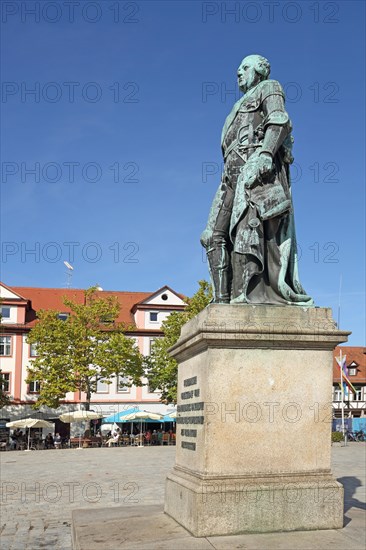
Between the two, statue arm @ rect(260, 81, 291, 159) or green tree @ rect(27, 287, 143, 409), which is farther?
green tree @ rect(27, 287, 143, 409)

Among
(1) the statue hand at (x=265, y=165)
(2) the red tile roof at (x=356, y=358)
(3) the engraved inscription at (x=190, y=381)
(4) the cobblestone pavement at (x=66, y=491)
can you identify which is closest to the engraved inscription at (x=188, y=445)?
(3) the engraved inscription at (x=190, y=381)

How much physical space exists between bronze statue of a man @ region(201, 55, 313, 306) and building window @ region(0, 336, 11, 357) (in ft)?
160

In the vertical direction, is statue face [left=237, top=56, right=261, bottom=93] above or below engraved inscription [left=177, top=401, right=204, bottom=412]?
above

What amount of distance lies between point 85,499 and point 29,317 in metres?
44.7

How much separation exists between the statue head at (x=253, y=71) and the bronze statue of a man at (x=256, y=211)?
1 cm

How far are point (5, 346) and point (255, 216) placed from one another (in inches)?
1962

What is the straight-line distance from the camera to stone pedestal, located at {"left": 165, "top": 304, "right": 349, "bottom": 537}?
6.31 m

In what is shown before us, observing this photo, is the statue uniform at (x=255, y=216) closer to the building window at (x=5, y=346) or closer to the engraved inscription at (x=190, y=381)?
the engraved inscription at (x=190, y=381)

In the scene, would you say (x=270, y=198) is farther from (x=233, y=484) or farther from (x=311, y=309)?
(x=233, y=484)

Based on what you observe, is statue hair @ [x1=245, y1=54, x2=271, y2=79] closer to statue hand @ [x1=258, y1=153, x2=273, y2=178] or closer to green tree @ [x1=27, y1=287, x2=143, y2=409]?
statue hand @ [x1=258, y1=153, x2=273, y2=178]

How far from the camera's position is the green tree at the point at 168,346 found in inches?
1761

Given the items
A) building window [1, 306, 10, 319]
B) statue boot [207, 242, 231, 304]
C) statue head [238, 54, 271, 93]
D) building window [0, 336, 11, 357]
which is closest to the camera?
statue boot [207, 242, 231, 304]

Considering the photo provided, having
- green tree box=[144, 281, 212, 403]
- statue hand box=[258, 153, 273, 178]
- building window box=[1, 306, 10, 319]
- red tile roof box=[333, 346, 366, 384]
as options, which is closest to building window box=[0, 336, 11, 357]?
building window box=[1, 306, 10, 319]

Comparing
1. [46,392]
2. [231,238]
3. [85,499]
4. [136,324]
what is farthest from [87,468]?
[136,324]
